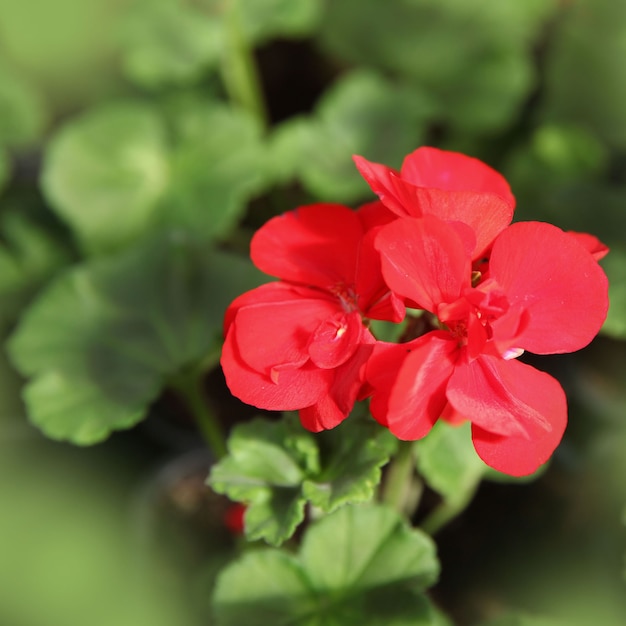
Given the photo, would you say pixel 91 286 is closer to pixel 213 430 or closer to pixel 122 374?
pixel 122 374

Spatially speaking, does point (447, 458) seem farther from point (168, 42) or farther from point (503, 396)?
point (168, 42)

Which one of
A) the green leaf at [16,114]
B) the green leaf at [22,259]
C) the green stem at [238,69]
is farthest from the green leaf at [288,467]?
the green leaf at [16,114]

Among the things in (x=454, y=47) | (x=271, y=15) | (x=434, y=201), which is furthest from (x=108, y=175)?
(x=434, y=201)

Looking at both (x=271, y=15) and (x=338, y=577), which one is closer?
(x=338, y=577)

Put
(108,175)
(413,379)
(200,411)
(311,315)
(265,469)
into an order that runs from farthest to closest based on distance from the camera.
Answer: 1. (108,175)
2. (200,411)
3. (265,469)
4. (311,315)
5. (413,379)

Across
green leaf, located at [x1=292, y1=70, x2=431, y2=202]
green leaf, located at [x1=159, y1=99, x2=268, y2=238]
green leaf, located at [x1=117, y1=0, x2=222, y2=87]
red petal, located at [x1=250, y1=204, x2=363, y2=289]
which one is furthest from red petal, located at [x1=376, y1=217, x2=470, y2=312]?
green leaf, located at [x1=117, y1=0, x2=222, y2=87]

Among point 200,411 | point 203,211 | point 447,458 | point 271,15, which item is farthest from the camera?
point 271,15

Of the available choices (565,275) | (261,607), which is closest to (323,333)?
(565,275)
